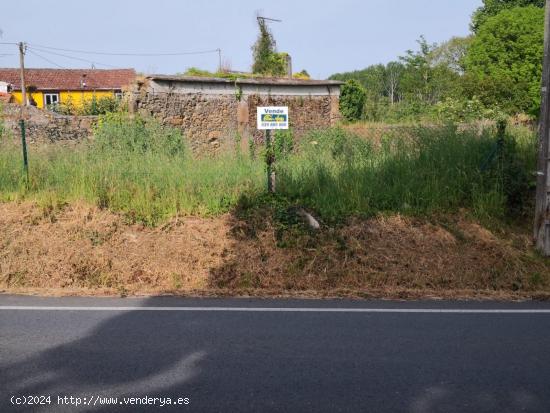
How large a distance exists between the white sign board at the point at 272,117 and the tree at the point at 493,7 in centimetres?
3864

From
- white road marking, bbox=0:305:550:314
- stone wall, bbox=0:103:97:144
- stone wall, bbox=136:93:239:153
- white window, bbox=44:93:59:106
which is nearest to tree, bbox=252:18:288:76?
stone wall, bbox=136:93:239:153

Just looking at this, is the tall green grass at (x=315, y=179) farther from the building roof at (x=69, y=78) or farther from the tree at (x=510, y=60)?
the building roof at (x=69, y=78)

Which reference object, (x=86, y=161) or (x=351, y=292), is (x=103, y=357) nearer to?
(x=351, y=292)

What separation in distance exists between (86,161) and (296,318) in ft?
22.5

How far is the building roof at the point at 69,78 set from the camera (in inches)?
2084

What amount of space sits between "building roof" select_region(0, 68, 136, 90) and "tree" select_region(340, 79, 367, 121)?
1186 inches

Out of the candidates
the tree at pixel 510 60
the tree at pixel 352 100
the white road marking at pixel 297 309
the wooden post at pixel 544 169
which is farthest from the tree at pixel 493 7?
the white road marking at pixel 297 309

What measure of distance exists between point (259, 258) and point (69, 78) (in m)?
50.9

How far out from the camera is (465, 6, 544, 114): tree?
33.4 metres

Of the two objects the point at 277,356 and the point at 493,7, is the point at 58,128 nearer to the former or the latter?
the point at 277,356

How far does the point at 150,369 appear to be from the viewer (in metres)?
5.07

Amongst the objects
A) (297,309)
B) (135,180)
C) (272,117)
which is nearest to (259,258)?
(297,309)

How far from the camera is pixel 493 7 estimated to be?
46.3 metres

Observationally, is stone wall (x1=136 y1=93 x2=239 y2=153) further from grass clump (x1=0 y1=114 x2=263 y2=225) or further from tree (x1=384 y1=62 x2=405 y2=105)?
tree (x1=384 y1=62 x2=405 y2=105)
